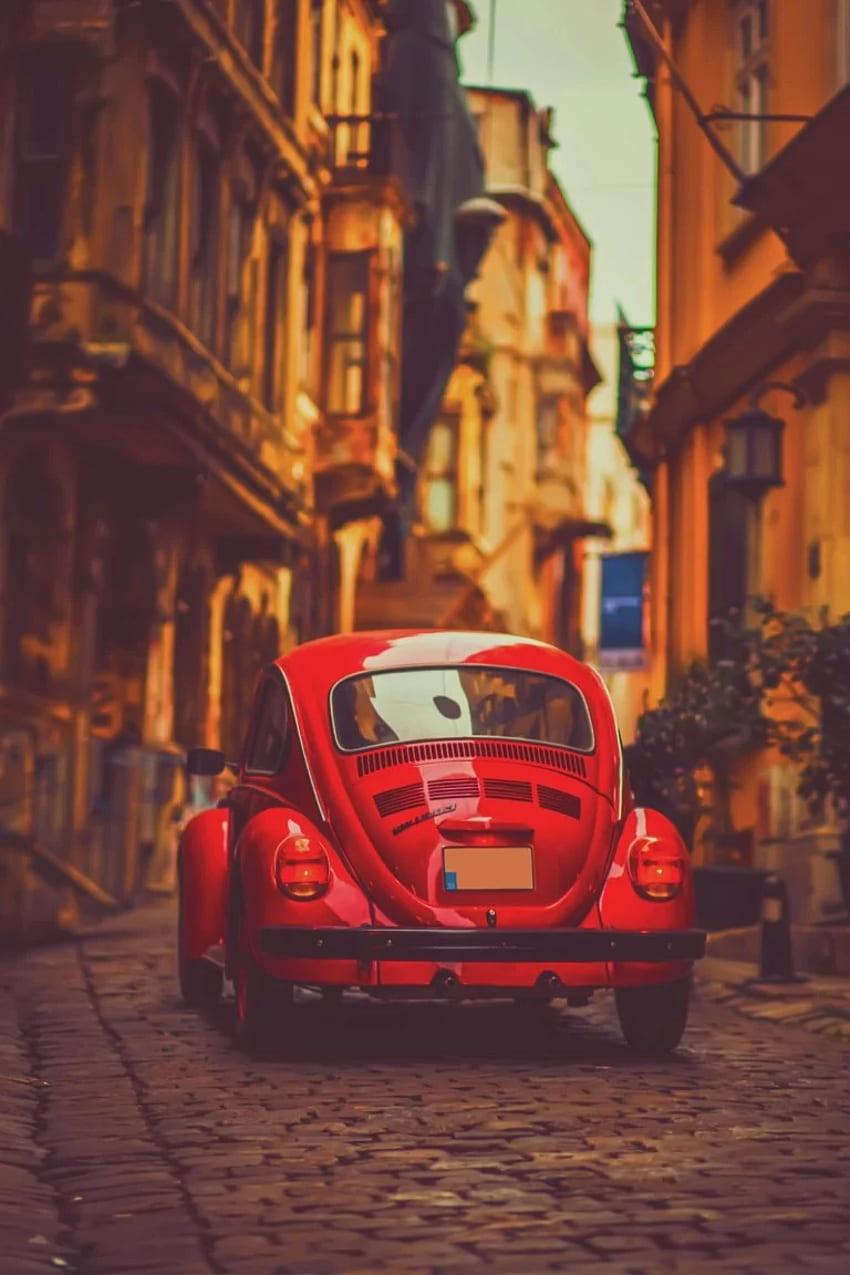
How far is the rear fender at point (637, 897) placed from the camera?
Answer: 9.49m

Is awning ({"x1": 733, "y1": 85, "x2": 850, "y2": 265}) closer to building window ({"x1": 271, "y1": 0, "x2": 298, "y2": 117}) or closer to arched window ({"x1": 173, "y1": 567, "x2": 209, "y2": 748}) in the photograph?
arched window ({"x1": 173, "y1": 567, "x2": 209, "y2": 748})

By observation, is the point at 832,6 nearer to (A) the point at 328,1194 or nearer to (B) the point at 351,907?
(B) the point at 351,907

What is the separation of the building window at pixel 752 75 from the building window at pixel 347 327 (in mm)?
12005

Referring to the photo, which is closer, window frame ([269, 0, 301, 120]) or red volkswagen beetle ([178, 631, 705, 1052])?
red volkswagen beetle ([178, 631, 705, 1052])

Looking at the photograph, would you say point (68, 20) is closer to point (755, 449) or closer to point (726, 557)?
point (726, 557)

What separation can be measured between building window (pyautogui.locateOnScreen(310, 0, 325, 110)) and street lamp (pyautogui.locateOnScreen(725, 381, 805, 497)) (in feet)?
52.1

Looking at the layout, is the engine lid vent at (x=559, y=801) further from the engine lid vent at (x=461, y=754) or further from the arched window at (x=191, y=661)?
the arched window at (x=191, y=661)

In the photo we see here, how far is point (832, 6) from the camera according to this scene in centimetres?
1888

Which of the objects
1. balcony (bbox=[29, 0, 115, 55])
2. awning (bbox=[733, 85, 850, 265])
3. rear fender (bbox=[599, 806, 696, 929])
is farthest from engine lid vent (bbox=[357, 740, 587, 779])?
balcony (bbox=[29, 0, 115, 55])

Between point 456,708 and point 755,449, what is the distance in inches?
328

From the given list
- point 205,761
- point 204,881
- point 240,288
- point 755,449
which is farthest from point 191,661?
point 204,881

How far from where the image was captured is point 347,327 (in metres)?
33.8

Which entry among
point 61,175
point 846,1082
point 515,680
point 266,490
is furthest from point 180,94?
point 846,1082

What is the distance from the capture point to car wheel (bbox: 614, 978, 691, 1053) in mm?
9797
